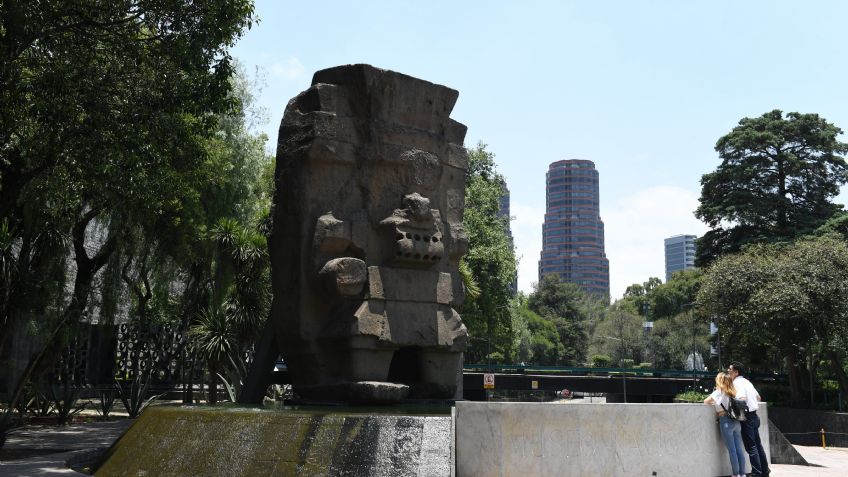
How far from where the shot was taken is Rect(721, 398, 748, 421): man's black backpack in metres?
9.27

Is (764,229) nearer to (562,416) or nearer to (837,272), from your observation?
(837,272)

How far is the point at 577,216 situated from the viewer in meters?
196

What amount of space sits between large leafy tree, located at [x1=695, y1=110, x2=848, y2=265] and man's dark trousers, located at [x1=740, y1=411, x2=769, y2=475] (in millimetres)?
33239

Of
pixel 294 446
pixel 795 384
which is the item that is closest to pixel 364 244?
pixel 294 446

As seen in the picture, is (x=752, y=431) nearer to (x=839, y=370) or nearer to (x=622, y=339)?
(x=839, y=370)

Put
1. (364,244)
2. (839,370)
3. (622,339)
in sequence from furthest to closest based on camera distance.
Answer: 1. (622,339)
2. (839,370)
3. (364,244)

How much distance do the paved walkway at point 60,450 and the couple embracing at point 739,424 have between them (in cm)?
248

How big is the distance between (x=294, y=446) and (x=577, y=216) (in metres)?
192

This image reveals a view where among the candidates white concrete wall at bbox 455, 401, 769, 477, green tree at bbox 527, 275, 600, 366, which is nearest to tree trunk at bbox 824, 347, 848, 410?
white concrete wall at bbox 455, 401, 769, 477

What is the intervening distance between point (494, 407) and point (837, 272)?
26.9 metres

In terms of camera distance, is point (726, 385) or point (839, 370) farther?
point (839, 370)

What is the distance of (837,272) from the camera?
30.1m

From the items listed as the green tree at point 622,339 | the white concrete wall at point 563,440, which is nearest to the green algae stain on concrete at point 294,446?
the white concrete wall at point 563,440

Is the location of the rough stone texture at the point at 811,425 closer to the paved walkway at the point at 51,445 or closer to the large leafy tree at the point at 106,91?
the paved walkway at the point at 51,445
